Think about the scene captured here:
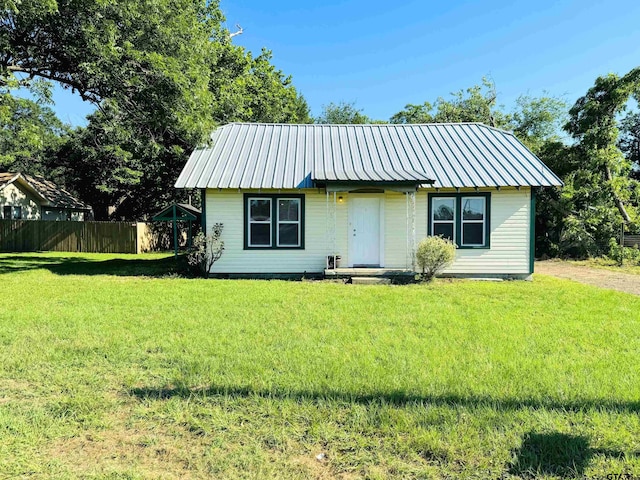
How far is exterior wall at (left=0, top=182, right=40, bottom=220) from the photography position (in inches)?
1006

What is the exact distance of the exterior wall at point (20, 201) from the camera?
2556 cm

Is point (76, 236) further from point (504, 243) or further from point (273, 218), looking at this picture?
point (504, 243)

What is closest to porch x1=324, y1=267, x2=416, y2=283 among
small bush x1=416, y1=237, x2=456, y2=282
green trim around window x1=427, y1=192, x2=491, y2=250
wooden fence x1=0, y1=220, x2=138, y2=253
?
small bush x1=416, y1=237, x2=456, y2=282

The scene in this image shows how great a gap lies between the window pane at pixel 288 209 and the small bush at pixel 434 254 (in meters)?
3.84

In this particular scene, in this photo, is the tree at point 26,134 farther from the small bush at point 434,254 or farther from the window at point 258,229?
the small bush at point 434,254

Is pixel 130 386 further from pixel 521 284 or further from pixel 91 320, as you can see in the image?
pixel 521 284

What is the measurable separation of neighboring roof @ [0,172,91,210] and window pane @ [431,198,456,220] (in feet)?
84.9

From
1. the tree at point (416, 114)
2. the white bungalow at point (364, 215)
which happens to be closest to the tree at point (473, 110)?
the tree at point (416, 114)

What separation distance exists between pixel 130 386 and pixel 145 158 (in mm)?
25417

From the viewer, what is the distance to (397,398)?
3711 millimetres

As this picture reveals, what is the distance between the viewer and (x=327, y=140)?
14.7m

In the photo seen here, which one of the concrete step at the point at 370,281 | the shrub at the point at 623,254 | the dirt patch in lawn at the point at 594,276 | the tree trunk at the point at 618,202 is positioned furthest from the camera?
the tree trunk at the point at 618,202

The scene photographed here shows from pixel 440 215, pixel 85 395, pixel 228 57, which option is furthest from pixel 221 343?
pixel 228 57

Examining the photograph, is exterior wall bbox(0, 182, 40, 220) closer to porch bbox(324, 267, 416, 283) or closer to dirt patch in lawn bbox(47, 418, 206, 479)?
porch bbox(324, 267, 416, 283)
